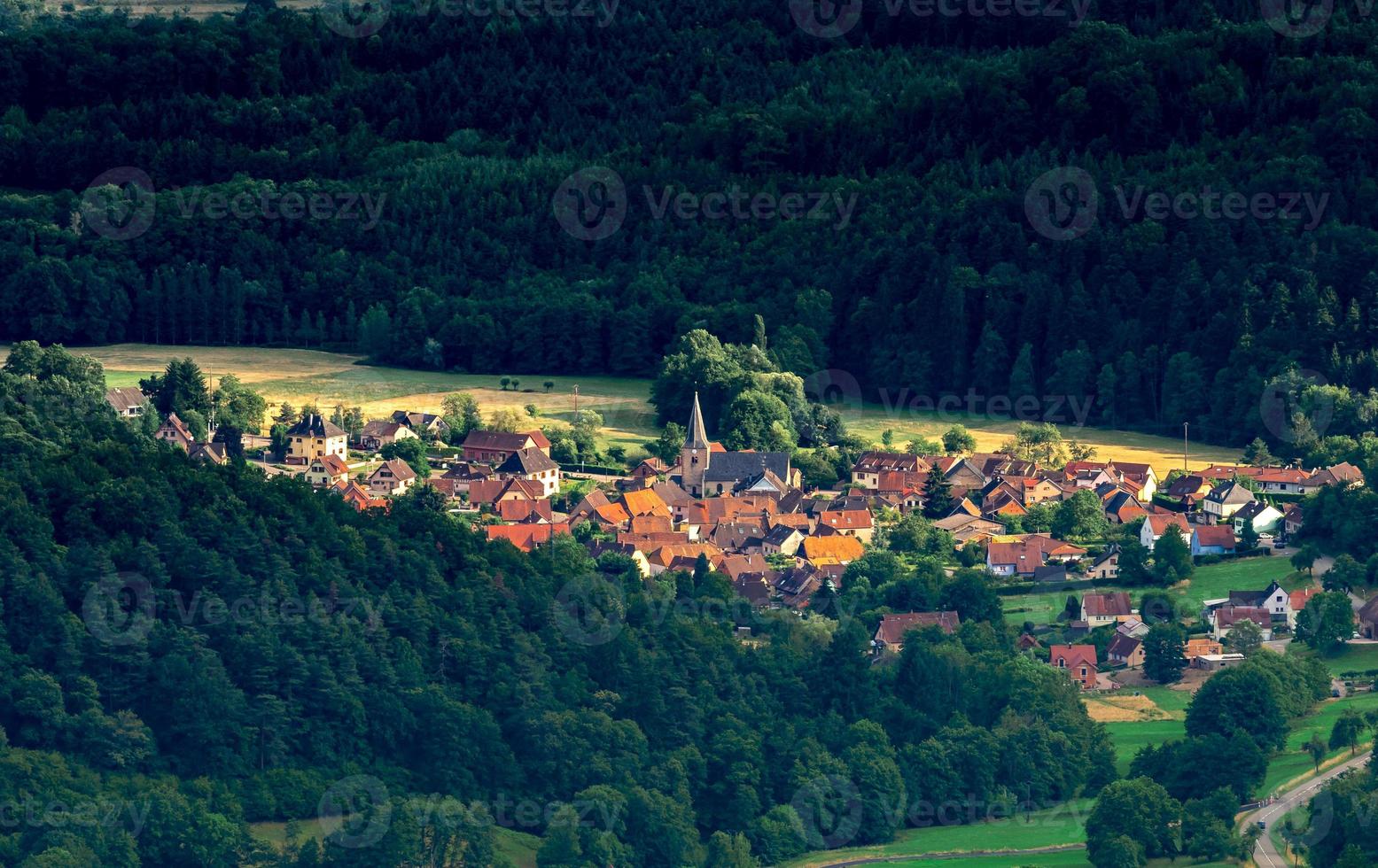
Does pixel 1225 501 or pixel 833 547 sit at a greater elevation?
pixel 1225 501

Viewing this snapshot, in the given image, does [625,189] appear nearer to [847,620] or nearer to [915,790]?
[847,620]

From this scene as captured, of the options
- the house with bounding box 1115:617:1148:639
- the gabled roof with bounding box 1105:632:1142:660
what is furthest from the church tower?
the gabled roof with bounding box 1105:632:1142:660

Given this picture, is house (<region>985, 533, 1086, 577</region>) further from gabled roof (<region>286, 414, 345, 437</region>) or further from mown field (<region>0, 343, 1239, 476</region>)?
gabled roof (<region>286, 414, 345, 437</region>)

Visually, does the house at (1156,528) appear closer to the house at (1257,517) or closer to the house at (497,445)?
the house at (1257,517)

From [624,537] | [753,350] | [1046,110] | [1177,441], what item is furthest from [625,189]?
[624,537]

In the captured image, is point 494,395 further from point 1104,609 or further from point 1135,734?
point 1135,734

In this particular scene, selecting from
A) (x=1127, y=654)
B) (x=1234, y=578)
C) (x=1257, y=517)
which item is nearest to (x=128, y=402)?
(x=1257, y=517)
